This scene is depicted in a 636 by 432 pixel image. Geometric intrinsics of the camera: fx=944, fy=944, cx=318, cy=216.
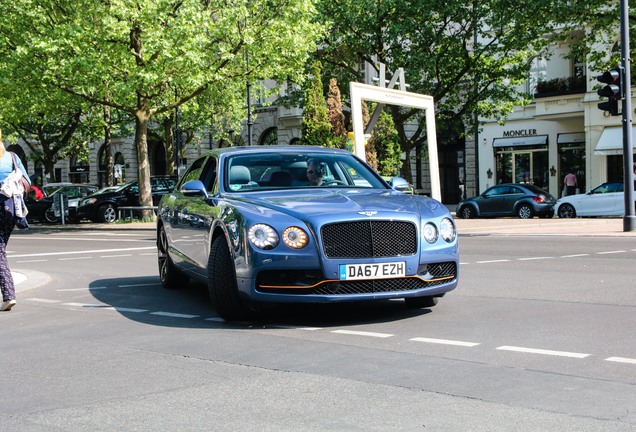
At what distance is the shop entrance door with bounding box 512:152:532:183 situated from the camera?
4572 cm

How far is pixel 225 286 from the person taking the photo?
26.5ft

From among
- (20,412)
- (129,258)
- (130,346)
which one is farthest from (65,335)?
(129,258)

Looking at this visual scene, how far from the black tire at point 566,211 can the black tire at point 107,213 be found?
16795mm

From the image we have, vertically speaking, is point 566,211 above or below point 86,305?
below

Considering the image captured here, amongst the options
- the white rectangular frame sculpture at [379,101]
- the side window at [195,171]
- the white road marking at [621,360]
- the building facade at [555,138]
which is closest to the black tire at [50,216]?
the white rectangular frame sculpture at [379,101]

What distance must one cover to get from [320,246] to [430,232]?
41.3 inches

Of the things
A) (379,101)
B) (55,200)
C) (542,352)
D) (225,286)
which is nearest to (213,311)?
(225,286)

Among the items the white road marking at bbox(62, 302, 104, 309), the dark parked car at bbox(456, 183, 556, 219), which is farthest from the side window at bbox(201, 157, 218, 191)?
the dark parked car at bbox(456, 183, 556, 219)

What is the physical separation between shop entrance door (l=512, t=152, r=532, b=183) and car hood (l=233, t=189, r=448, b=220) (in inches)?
1497

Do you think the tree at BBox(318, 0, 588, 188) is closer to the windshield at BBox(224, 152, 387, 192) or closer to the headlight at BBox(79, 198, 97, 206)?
the headlight at BBox(79, 198, 97, 206)

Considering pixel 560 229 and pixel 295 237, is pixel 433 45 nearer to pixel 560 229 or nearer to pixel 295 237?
pixel 560 229

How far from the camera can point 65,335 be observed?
7.89 metres

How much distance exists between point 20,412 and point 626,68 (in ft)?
62.6

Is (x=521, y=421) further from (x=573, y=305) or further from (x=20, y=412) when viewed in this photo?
(x=573, y=305)
